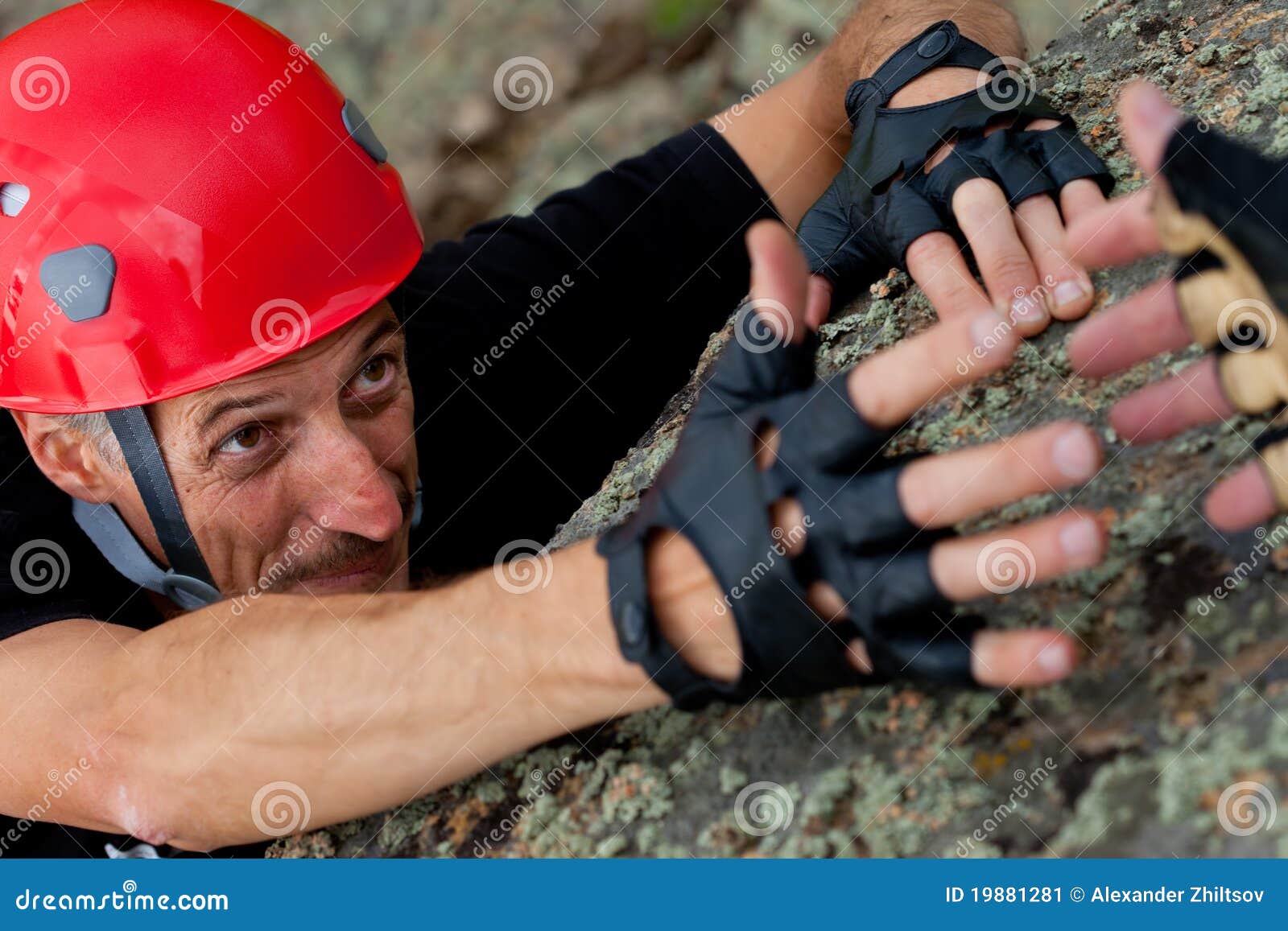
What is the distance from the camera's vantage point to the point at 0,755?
1890 mm

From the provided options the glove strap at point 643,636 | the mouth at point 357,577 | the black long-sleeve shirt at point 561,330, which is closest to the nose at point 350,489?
the mouth at point 357,577

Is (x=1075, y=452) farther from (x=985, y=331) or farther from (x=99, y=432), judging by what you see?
(x=99, y=432)

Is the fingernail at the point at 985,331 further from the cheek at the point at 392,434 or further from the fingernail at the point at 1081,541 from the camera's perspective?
the cheek at the point at 392,434

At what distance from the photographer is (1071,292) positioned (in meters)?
1.53

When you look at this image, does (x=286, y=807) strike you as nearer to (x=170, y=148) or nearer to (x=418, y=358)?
(x=170, y=148)

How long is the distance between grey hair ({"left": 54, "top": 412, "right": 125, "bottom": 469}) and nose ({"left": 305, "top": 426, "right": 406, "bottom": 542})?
467 mm

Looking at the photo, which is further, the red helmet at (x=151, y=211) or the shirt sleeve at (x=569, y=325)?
the shirt sleeve at (x=569, y=325)

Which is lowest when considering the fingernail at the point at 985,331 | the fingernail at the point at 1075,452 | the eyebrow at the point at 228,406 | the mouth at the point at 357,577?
A: the mouth at the point at 357,577

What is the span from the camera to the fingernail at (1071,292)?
60.0 inches

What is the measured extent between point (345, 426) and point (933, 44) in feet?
5.45

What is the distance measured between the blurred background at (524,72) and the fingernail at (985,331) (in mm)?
5292

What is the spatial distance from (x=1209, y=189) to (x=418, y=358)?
95.0 inches

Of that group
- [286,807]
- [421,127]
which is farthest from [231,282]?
[421,127]

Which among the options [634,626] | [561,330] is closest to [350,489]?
[561,330]
